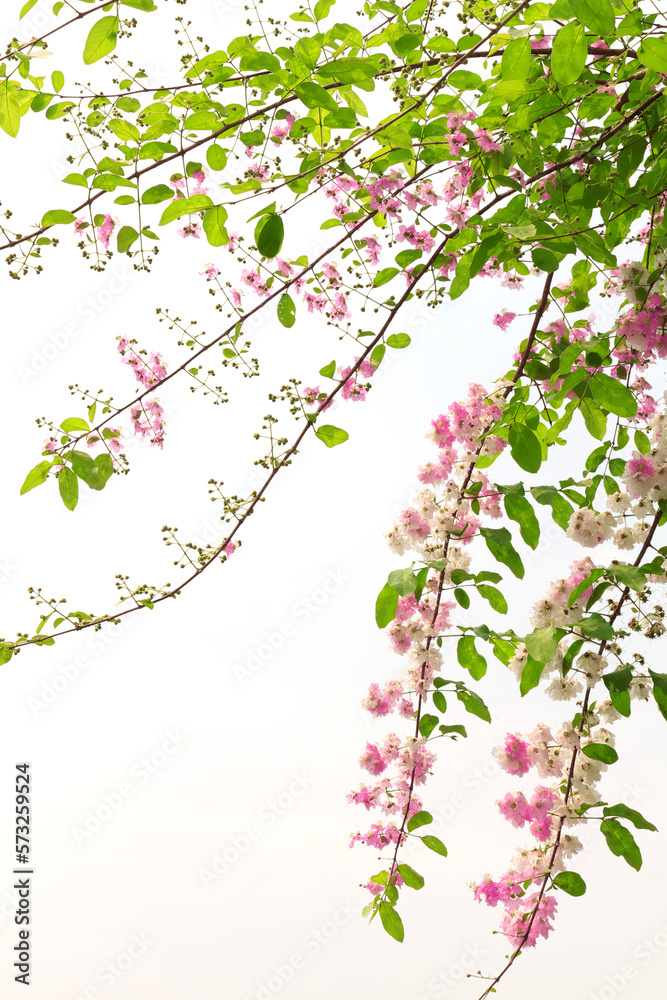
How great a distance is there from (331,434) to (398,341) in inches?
13.1

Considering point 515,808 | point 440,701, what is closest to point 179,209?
point 440,701

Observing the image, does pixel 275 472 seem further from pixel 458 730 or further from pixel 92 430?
pixel 458 730

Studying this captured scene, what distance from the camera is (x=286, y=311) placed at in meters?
1.88

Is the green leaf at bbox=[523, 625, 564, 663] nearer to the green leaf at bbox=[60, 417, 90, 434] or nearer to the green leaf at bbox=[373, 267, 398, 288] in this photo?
the green leaf at bbox=[373, 267, 398, 288]

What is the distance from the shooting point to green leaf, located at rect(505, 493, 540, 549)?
164 cm

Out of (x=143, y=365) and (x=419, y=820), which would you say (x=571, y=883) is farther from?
(x=143, y=365)

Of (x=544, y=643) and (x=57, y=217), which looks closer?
(x=544, y=643)

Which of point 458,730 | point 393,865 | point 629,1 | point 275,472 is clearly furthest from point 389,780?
point 629,1

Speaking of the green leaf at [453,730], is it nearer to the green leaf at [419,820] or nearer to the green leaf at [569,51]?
the green leaf at [419,820]

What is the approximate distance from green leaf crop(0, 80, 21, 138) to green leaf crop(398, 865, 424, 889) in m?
2.09

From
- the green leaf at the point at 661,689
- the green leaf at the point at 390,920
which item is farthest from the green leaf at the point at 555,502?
the green leaf at the point at 390,920

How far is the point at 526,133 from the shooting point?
171 centimetres

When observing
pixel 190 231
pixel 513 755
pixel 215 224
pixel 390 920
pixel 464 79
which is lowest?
pixel 390 920

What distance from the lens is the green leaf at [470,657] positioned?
6.16 ft
